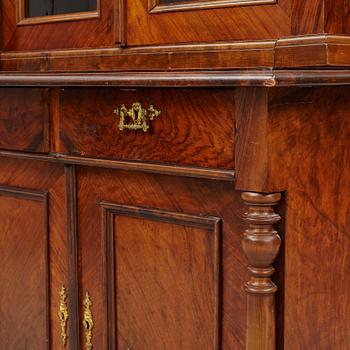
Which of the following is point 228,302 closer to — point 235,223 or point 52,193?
point 235,223

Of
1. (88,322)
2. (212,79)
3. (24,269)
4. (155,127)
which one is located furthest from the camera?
(24,269)

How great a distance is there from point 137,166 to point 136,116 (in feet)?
0.22

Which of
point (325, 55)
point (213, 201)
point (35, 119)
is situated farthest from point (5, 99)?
point (325, 55)

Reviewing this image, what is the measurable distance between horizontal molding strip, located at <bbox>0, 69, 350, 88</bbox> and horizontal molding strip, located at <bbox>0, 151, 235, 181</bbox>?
0.11m

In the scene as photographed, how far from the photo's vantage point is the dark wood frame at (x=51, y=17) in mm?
1128

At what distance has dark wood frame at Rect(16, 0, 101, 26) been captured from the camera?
113 centimetres

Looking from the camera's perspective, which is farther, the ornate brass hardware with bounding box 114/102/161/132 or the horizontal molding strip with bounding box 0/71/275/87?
the ornate brass hardware with bounding box 114/102/161/132

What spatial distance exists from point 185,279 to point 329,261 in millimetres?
190

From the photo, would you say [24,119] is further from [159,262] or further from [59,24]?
[159,262]

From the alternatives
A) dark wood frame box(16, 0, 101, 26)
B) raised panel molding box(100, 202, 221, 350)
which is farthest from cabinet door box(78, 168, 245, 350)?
dark wood frame box(16, 0, 101, 26)

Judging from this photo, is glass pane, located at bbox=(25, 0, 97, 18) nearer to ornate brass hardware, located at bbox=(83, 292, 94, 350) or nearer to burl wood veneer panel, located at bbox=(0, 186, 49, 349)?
burl wood veneer panel, located at bbox=(0, 186, 49, 349)

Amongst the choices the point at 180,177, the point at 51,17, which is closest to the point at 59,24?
the point at 51,17

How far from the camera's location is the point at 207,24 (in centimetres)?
98

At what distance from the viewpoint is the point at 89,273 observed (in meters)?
1.09
